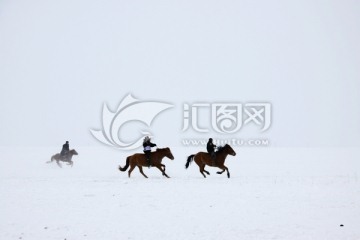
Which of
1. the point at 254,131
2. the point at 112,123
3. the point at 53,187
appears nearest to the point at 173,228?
the point at 53,187

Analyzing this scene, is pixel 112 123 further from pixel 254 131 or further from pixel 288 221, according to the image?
pixel 254 131

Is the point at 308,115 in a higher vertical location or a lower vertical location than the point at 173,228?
higher

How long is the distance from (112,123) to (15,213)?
4208 centimetres

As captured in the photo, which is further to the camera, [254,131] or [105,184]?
[254,131]

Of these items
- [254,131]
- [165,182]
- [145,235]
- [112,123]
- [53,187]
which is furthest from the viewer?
[254,131]

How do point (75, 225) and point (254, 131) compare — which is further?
point (254, 131)

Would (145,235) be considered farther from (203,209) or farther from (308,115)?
(308,115)

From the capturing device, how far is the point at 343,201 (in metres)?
15.3

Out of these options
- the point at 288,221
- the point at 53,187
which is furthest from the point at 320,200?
the point at 53,187

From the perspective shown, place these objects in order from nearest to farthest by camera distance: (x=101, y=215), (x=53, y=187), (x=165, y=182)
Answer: (x=101, y=215), (x=53, y=187), (x=165, y=182)

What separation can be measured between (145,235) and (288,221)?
13.4 feet

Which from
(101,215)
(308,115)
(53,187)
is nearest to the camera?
(101,215)

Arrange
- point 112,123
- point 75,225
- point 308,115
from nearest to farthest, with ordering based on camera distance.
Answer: point 75,225 < point 112,123 < point 308,115

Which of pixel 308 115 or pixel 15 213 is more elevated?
pixel 308 115
